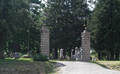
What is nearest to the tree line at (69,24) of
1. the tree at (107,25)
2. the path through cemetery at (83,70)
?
the tree at (107,25)

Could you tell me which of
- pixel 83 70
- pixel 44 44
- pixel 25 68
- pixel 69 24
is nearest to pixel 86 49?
pixel 44 44

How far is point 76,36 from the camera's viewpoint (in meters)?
41.7

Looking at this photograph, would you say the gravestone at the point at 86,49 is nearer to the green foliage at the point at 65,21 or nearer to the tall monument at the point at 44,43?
the tall monument at the point at 44,43

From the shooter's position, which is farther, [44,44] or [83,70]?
[44,44]

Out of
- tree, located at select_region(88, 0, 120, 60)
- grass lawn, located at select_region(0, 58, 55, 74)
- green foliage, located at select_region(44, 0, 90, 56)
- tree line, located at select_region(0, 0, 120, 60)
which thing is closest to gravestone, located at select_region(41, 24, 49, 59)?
grass lawn, located at select_region(0, 58, 55, 74)

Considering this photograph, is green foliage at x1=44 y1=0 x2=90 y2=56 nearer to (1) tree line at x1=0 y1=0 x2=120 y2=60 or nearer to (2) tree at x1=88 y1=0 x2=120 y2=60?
(1) tree line at x1=0 y1=0 x2=120 y2=60

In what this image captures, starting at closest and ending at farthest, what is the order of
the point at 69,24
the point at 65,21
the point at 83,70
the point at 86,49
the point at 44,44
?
1. the point at 83,70
2. the point at 44,44
3. the point at 86,49
4. the point at 65,21
5. the point at 69,24

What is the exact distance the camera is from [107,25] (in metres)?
33.5

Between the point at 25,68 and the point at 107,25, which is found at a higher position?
the point at 107,25

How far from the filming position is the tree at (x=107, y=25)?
108ft

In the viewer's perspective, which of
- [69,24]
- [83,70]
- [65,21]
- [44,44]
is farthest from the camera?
[69,24]

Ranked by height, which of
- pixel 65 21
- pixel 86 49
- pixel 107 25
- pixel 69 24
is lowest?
pixel 86 49

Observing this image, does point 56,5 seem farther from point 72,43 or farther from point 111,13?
point 111,13

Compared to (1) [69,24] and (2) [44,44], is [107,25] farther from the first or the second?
(2) [44,44]
